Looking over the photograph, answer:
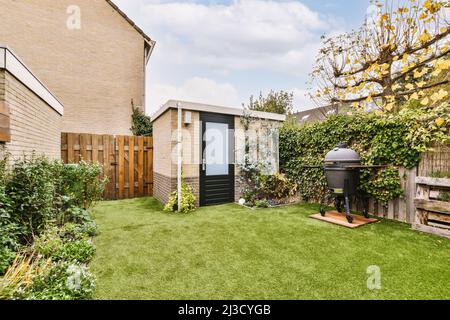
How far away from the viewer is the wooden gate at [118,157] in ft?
22.0

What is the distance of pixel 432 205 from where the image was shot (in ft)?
12.7

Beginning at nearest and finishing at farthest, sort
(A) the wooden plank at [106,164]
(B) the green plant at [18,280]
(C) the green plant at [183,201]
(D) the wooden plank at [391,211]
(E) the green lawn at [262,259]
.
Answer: (B) the green plant at [18,280] < (E) the green lawn at [262,259] < (D) the wooden plank at [391,211] < (C) the green plant at [183,201] < (A) the wooden plank at [106,164]

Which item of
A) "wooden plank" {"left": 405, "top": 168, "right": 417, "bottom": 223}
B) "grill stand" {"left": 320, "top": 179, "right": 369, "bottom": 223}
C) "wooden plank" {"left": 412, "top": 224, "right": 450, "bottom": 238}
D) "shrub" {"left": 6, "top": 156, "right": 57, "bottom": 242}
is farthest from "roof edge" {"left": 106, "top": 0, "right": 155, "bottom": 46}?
"wooden plank" {"left": 412, "top": 224, "right": 450, "bottom": 238}

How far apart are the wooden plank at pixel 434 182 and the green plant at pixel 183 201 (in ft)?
15.4

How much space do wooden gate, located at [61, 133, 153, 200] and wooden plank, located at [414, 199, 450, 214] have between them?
22.9 ft

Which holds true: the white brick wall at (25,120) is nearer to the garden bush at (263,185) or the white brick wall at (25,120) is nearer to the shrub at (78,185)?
the shrub at (78,185)

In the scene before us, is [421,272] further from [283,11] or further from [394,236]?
[283,11]

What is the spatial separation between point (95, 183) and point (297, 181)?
537 centimetres

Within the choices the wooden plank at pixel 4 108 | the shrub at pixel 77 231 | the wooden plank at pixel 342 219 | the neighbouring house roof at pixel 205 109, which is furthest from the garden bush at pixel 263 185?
the wooden plank at pixel 4 108

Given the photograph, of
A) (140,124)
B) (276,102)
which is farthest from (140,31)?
(276,102)

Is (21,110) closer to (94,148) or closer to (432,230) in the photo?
(94,148)

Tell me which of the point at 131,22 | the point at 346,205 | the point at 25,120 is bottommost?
the point at 346,205

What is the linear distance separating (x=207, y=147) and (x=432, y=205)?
4.81 m

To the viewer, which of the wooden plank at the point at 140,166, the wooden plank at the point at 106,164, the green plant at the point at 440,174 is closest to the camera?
the green plant at the point at 440,174
